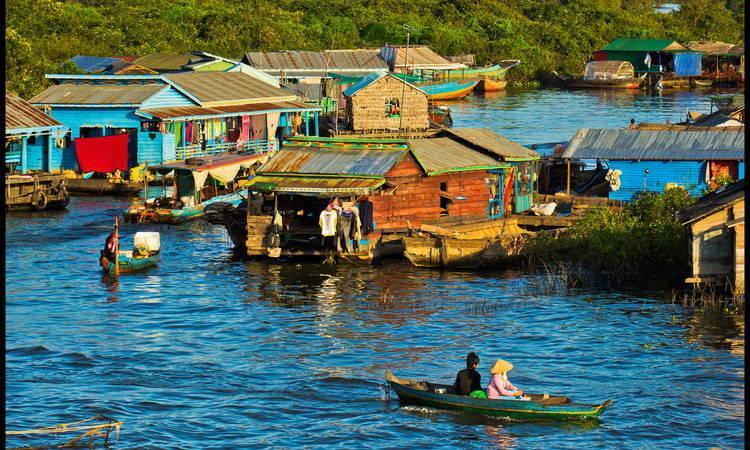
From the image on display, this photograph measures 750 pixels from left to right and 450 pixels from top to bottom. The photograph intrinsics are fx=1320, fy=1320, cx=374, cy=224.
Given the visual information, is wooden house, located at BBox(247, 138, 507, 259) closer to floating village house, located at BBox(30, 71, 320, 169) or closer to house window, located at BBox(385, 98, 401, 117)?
floating village house, located at BBox(30, 71, 320, 169)

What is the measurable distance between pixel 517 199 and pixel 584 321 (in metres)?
9.71

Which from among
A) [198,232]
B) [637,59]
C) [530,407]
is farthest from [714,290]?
[637,59]

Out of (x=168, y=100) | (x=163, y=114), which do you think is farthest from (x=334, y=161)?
(x=168, y=100)

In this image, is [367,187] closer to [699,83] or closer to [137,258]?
[137,258]

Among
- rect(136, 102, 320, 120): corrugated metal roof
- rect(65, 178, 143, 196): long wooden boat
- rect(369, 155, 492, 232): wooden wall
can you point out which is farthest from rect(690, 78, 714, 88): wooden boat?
rect(369, 155, 492, 232): wooden wall

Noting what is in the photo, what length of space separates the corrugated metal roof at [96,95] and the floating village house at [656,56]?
158ft

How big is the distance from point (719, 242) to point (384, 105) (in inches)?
1134

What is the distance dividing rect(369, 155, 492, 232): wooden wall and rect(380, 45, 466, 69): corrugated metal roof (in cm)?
3905

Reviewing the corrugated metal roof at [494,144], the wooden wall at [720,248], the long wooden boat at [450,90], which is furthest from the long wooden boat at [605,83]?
the wooden wall at [720,248]

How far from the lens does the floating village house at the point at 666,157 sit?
120 feet

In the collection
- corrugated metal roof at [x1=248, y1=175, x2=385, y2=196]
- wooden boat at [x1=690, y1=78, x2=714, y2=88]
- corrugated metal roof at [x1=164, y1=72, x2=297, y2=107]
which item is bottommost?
corrugated metal roof at [x1=248, y1=175, x2=385, y2=196]

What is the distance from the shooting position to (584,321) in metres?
27.4

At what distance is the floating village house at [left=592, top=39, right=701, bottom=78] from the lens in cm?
8912

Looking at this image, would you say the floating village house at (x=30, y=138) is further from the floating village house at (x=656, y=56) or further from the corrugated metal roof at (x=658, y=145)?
the floating village house at (x=656, y=56)
